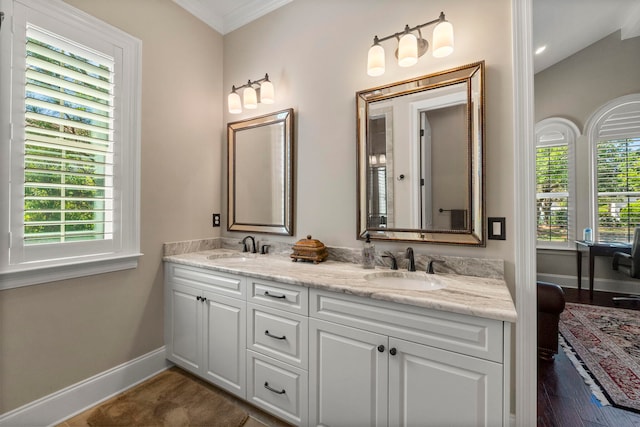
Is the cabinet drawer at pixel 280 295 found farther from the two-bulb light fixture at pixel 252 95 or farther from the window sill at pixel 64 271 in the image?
the two-bulb light fixture at pixel 252 95

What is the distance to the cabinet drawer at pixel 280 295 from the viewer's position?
1.48 metres

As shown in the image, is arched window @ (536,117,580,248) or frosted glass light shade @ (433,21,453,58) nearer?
frosted glass light shade @ (433,21,453,58)

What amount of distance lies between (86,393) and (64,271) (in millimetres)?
798

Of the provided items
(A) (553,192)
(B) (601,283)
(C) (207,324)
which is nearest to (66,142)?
(C) (207,324)

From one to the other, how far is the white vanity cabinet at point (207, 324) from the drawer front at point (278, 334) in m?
0.08

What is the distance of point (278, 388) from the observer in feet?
5.14

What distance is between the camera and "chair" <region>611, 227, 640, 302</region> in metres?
3.34

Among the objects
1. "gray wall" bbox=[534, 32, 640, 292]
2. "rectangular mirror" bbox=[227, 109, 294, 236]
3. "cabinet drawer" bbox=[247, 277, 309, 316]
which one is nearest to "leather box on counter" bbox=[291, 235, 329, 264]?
"rectangular mirror" bbox=[227, 109, 294, 236]

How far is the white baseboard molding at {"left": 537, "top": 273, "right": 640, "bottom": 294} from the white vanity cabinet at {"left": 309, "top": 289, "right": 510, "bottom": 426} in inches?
176

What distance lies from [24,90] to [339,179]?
1840mm

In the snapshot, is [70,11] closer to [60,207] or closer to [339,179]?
[60,207]

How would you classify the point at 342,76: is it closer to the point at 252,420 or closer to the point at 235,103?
the point at 235,103

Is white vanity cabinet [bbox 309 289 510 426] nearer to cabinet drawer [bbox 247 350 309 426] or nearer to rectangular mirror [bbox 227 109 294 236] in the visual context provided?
cabinet drawer [bbox 247 350 309 426]

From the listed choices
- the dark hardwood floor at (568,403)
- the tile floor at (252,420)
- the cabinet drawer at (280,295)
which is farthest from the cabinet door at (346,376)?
the dark hardwood floor at (568,403)
